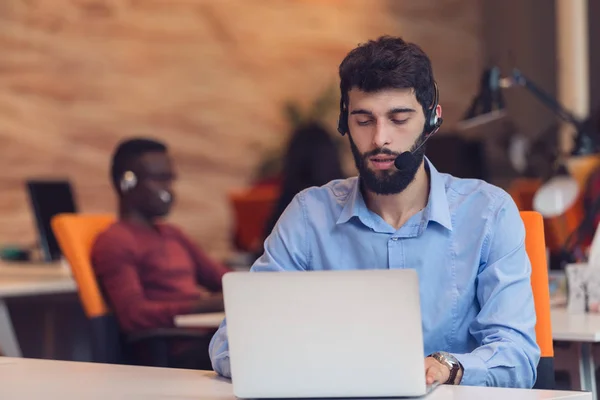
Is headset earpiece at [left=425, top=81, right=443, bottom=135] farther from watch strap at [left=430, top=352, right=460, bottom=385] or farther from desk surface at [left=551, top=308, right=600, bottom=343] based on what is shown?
desk surface at [left=551, top=308, right=600, bottom=343]

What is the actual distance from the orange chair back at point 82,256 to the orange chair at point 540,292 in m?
1.74

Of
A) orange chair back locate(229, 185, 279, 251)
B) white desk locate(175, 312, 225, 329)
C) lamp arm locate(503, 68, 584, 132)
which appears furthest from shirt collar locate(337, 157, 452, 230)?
orange chair back locate(229, 185, 279, 251)

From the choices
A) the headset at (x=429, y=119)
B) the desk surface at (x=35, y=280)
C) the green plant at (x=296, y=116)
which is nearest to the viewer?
the headset at (x=429, y=119)

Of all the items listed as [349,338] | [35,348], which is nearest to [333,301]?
[349,338]

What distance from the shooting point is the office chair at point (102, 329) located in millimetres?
3586

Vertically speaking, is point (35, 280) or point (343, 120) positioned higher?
point (343, 120)

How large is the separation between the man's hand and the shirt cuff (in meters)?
0.06

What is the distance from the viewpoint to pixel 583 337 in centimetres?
271

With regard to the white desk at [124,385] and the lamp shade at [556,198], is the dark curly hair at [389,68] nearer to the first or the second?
the white desk at [124,385]

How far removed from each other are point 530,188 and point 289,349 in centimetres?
518

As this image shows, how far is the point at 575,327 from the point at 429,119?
88 cm

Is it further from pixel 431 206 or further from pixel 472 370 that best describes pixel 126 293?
pixel 472 370

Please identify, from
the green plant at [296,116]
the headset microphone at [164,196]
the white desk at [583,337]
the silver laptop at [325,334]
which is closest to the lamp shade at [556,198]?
the white desk at [583,337]

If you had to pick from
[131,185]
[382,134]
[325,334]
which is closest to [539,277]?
[382,134]
